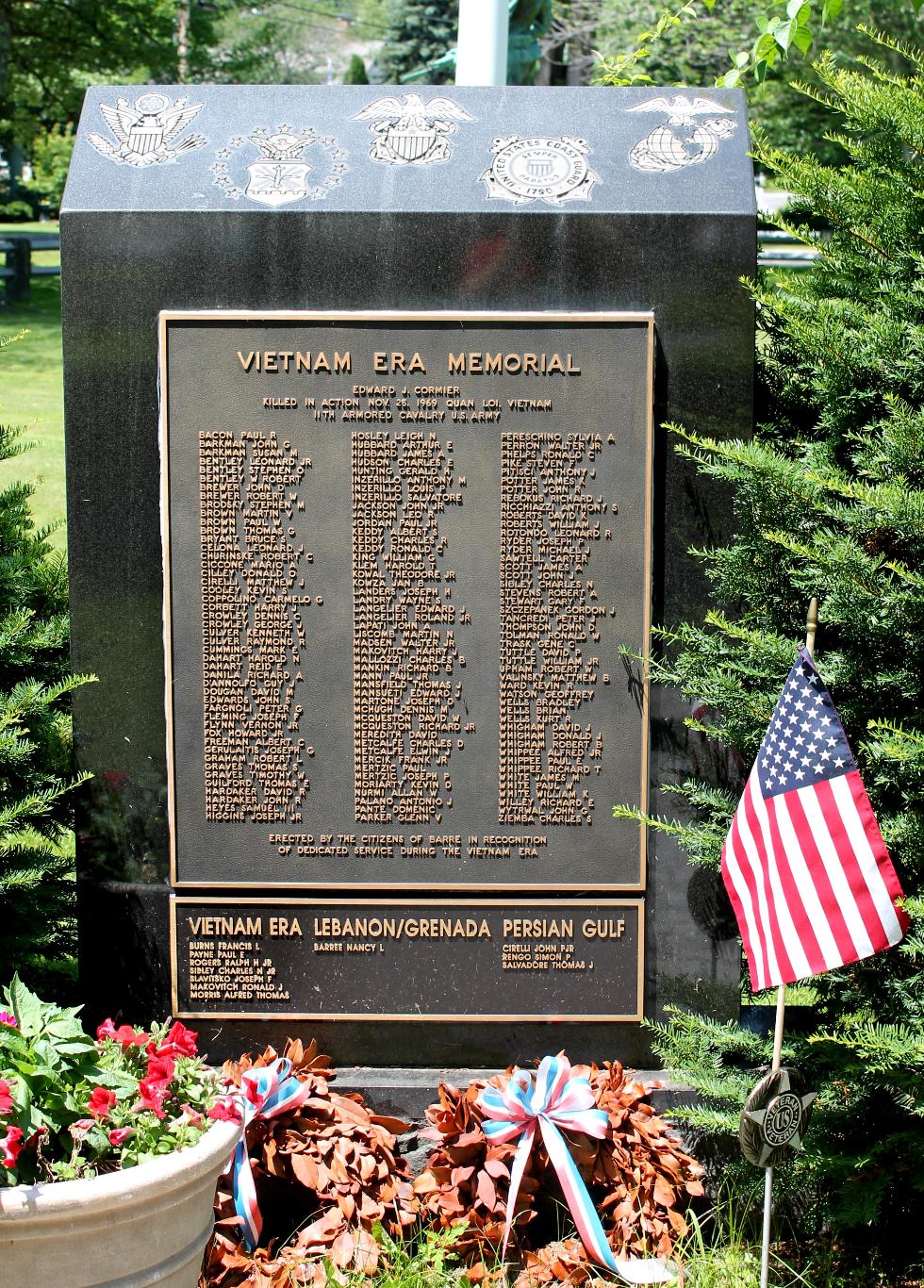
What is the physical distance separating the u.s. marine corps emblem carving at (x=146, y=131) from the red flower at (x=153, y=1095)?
3231mm

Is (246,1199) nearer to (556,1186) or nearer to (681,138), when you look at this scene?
(556,1186)

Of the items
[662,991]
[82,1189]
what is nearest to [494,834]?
[662,991]

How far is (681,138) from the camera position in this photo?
5051mm

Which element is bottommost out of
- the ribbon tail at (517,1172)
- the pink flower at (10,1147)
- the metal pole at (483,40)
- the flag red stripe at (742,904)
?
the ribbon tail at (517,1172)

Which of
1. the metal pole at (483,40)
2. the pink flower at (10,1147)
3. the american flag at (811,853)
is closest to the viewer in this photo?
the pink flower at (10,1147)

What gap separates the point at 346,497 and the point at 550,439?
0.79m

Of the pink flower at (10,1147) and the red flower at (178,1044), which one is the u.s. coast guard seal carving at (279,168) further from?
the pink flower at (10,1147)

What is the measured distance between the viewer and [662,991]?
5.25 metres

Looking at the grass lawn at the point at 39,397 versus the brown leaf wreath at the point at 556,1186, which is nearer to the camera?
the brown leaf wreath at the point at 556,1186

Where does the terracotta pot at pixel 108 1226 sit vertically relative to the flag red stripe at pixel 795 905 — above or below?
below

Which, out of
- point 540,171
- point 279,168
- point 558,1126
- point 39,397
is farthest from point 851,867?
point 39,397

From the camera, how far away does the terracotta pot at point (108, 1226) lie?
3588mm

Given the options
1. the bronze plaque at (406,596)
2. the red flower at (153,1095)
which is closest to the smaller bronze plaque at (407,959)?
the bronze plaque at (406,596)

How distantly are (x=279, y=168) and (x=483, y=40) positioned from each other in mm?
2245
